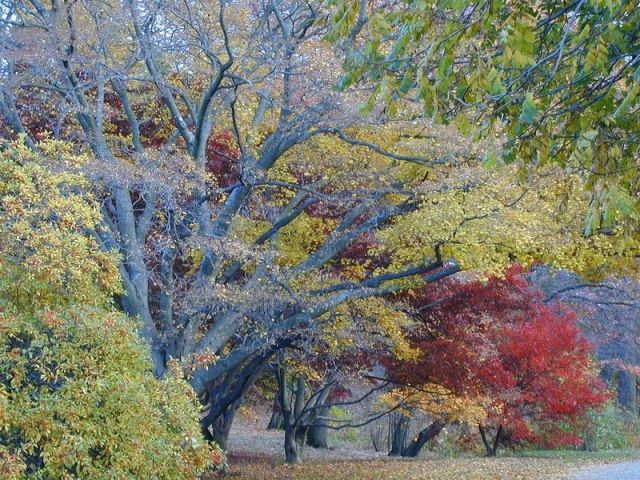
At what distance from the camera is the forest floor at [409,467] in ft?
54.0

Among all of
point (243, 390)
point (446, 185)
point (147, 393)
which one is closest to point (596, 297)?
point (243, 390)

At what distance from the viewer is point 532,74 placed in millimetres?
6043

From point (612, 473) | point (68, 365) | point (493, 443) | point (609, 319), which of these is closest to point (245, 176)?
point (68, 365)

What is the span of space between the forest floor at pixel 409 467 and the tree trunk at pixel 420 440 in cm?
188

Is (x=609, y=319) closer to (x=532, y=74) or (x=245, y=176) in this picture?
(x=245, y=176)

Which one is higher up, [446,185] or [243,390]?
[446,185]

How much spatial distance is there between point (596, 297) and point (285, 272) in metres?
18.8

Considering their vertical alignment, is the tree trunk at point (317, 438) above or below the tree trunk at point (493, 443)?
below

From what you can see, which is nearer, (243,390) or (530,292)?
(243,390)

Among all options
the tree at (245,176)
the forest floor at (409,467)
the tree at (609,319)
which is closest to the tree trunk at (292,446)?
the forest floor at (409,467)

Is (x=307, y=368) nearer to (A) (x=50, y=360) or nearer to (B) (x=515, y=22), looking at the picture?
(A) (x=50, y=360)

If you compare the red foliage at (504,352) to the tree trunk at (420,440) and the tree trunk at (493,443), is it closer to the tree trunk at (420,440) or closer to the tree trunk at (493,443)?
the tree trunk at (493,443)

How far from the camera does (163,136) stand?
15.4 m

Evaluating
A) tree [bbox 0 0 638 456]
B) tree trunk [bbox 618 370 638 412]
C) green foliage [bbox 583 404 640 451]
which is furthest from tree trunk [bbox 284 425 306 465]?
tree trunk [bbox 618 370 638 412]
